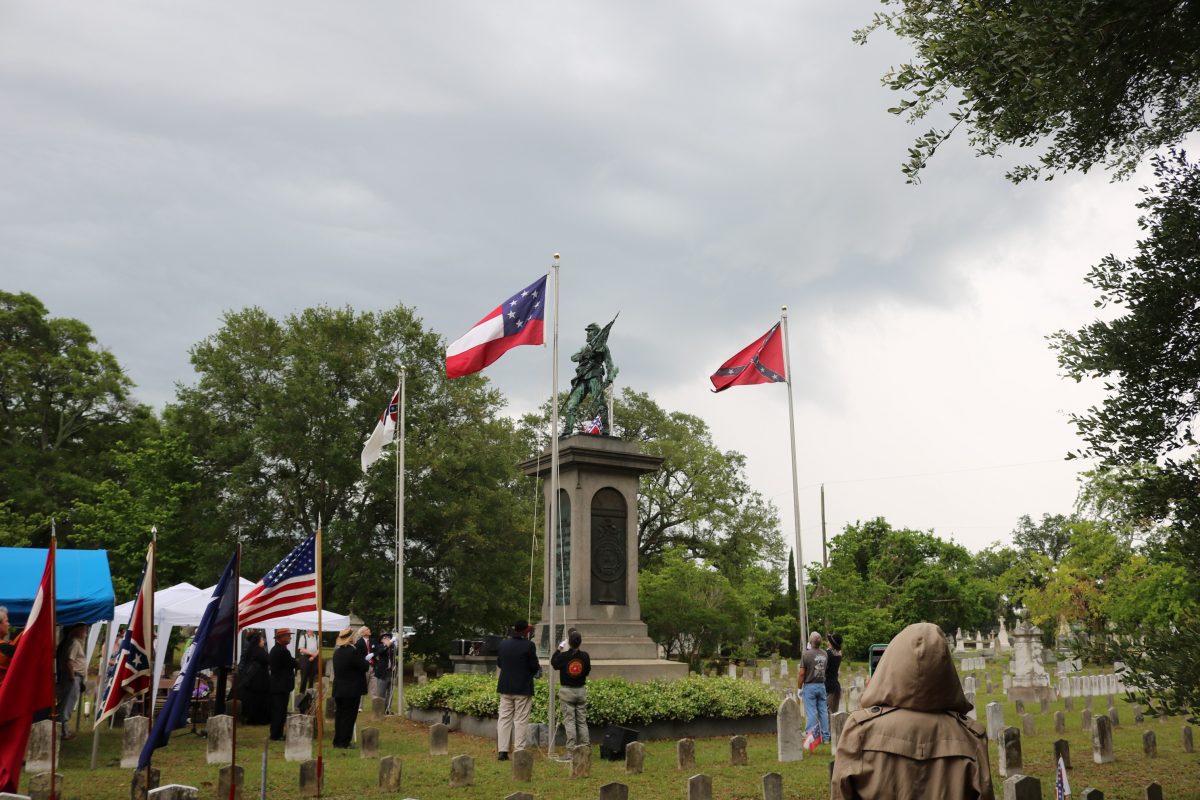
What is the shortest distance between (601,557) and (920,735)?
47.8 ft

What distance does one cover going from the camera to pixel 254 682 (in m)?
17.6

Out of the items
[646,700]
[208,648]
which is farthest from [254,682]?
[208,648]

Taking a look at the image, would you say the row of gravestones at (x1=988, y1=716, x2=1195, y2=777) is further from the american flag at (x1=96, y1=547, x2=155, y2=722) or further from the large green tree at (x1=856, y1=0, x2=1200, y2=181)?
the american flag at (x1=96, y1=547, x2=155, y2=722)

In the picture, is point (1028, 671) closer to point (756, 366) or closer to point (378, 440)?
point (756, 366)

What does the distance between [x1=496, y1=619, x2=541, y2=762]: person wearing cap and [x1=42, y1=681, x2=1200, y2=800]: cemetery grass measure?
0.42 meters

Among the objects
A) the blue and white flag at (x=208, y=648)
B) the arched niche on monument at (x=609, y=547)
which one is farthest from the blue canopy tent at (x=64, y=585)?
the arched niche on monument at (x=609, y=547)

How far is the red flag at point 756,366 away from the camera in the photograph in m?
17.5

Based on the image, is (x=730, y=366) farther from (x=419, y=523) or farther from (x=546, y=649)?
(x=419, y=523)

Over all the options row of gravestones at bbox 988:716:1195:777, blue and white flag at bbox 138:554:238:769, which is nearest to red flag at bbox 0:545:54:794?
blue and white flag at bbox 138:554:238:769

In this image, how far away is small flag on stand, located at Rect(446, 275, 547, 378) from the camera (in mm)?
14500

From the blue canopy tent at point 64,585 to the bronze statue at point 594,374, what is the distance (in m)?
9.34

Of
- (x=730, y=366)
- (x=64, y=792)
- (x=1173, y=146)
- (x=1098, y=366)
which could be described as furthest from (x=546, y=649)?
(x=1173, y=146)

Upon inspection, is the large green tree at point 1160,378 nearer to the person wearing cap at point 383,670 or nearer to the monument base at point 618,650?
the monument base at point 618,650

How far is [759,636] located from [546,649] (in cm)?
2379
